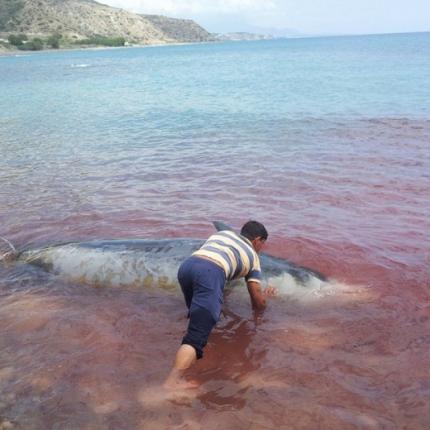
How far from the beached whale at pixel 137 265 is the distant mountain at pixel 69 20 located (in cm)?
13844

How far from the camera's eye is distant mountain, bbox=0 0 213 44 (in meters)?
134

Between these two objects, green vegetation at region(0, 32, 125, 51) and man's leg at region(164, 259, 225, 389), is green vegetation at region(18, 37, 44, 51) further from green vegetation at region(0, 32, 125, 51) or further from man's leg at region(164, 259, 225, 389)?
man's leg at region(164, 259, 225, 389)

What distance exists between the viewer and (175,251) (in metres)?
7.08

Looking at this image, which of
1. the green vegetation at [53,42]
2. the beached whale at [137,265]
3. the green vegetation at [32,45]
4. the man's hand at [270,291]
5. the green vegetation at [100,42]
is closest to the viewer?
the man's hand at [270,291]

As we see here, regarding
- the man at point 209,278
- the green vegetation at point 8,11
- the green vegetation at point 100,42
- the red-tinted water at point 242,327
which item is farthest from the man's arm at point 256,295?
the green vegetation at point 8,11

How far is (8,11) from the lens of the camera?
13762 centimetres

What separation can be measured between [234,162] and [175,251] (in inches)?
304

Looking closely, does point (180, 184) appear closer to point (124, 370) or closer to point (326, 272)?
point (326, 272)

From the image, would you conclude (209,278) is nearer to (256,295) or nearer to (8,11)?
(256,295)

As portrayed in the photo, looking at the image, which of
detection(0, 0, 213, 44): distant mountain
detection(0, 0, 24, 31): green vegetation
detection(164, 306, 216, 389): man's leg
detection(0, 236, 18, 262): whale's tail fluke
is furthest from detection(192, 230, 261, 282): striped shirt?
Result: detection(0, 0, 24, 31): green vegetation

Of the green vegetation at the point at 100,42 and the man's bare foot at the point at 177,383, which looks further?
the green vegetation at the point at 100,42

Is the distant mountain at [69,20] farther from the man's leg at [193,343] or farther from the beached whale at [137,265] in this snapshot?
the man's leg at [193,343]

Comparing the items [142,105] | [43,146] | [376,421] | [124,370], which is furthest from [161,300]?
[142,105]

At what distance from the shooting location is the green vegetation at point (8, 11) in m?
133
